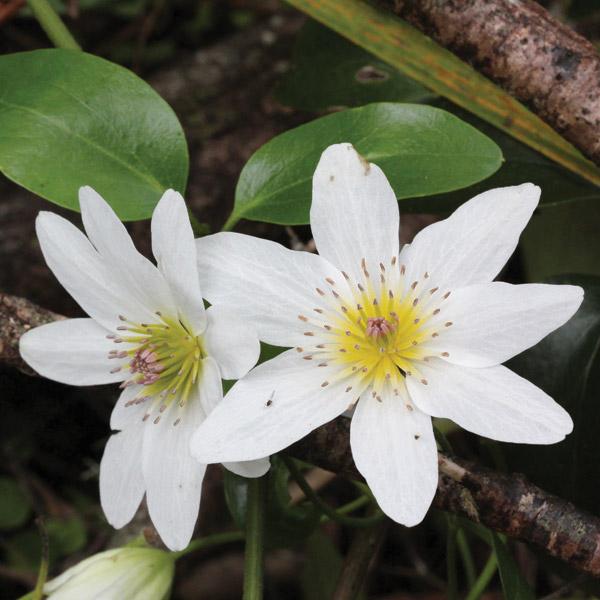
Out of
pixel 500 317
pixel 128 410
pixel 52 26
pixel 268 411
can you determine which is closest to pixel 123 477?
pixel 128 410

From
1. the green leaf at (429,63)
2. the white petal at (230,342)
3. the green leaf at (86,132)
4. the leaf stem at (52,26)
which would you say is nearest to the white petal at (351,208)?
the white petal at (230,342)

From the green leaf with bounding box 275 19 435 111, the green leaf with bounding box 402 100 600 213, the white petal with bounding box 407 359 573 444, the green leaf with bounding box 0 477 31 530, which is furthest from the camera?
the green leaf with bounding box 0 477 31 530

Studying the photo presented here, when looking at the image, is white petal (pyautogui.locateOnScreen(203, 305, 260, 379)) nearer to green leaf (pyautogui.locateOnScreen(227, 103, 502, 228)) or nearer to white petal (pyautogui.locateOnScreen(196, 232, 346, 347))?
white petal (pyautogui.locateOnScreen(196, 232, 346, 347))

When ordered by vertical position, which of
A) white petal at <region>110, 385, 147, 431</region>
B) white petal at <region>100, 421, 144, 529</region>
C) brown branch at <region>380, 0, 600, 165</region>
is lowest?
white petal at <region>100, 421, 144, 529</region>

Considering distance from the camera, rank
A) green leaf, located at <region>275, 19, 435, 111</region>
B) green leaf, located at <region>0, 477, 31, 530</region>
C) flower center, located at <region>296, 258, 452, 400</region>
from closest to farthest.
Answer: flower center, located at <region>296, 258, 452, 400</region> < green leaf, located at <region>275, 19, 435, 111</region> < green leaf, located at <region>0, 477, 31, 530</region>

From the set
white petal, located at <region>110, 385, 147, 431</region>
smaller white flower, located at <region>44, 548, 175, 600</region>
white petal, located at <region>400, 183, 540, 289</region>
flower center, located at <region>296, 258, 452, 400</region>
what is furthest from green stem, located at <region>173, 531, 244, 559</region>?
white petal, located at <region>400, 183, 540, 289</region>

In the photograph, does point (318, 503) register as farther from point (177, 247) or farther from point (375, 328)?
point (177, 247)
